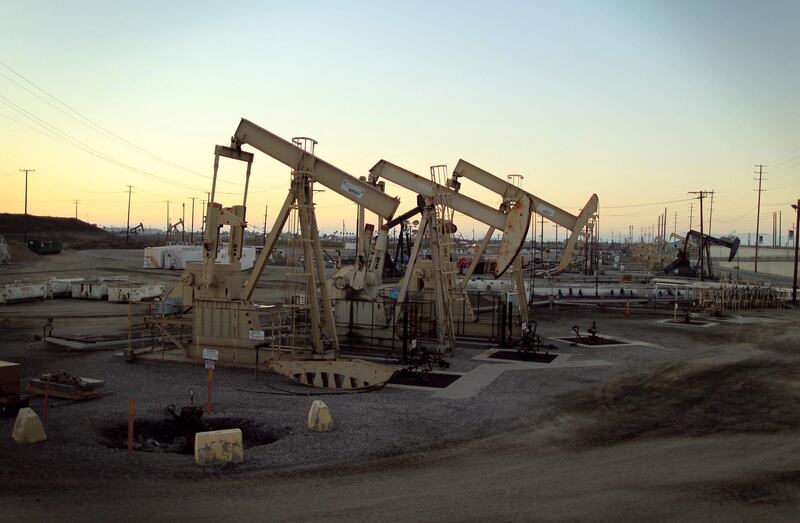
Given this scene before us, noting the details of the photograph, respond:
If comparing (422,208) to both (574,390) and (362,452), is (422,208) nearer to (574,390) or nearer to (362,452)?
(574,390)

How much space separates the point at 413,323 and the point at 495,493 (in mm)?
11823

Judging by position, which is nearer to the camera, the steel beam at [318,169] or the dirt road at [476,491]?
the dirt road at [476,491]

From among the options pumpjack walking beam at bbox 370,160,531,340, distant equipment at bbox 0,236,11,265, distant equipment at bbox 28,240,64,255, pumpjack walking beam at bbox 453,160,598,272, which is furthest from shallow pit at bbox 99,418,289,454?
distant equipment at bbox 28,240,64,255

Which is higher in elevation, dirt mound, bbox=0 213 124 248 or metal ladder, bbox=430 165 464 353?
dirt mound, bbox=0 213 124 248

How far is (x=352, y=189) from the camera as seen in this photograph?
50.6ft

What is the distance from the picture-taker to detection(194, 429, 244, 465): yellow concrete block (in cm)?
852

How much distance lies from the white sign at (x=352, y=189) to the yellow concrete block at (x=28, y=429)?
8.26 m

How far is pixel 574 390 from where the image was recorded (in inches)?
540

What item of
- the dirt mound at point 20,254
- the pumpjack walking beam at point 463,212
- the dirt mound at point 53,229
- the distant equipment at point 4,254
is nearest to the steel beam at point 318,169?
the pumpjack walking beam at point 463,212

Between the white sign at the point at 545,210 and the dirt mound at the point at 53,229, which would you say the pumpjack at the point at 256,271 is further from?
the dirt mound at the point at 53,229

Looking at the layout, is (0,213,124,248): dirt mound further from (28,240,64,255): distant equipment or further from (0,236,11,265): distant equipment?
(0,236,11,265): distant equipment

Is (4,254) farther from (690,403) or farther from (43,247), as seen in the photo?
(690,403)

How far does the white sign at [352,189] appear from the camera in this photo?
15344 millimetres

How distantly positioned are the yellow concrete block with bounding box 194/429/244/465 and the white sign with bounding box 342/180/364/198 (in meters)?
7.76
